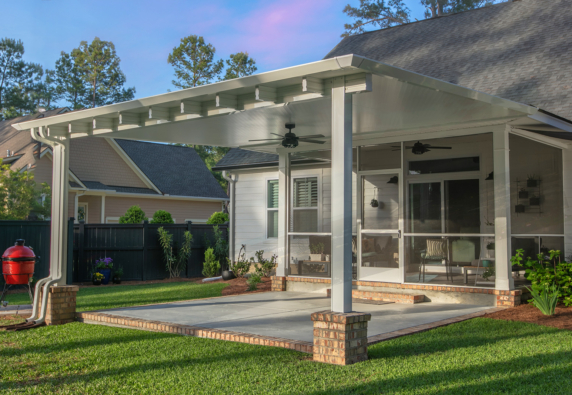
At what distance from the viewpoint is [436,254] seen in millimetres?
8539

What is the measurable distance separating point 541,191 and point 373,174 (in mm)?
2719

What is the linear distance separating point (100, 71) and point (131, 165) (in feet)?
58.4

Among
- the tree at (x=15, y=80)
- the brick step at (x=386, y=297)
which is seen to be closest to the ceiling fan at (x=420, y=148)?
the brick step at (x=386, y=297)

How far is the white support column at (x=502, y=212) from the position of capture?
791 centimetres

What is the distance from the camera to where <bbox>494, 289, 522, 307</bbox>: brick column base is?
7832 millimetres

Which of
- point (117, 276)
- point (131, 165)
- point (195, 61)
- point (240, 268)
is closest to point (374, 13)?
point (195, 61)

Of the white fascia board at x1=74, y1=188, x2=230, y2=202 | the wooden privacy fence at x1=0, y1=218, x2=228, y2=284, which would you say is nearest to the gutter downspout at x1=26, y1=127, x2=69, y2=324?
the wooden privacy fence at x1=0, y1=218, x2=228, y2=284

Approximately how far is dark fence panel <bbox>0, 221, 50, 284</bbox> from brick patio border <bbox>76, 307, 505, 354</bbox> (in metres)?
5.78

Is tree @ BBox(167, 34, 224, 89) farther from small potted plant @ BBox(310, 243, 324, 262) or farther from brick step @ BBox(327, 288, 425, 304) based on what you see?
brick step @ BBox(327, 288, 425, 304)

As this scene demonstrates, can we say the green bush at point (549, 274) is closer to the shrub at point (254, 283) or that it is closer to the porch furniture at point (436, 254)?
the porch furniture at point (436, 254)

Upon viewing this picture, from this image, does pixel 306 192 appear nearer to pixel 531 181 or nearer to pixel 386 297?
pixel 386 297

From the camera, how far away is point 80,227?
13.8 meters

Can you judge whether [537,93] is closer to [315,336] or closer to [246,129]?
[246,129]

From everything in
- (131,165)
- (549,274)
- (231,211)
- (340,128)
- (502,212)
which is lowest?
(549,274)
